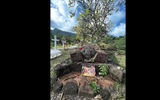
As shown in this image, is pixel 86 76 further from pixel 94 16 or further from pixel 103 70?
pixel 94 16

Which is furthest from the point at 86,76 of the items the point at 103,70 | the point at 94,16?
the point at 94,16

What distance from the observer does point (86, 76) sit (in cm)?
182

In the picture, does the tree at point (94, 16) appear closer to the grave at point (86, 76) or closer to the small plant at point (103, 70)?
the grave at point (86, 76)

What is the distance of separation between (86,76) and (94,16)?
2350 mm

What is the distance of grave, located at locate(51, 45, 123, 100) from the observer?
127 cm

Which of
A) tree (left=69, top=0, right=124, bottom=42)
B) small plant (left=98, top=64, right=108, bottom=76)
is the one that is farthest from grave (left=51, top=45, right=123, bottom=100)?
tree (left=69, top=0, right=124, bottom=42)

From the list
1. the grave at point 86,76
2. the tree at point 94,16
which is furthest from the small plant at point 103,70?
the tree at point 94,16

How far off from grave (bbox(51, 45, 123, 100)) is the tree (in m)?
1.06
